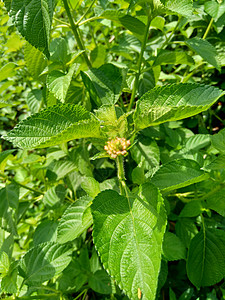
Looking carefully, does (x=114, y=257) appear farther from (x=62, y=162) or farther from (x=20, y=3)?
(x=62, y=162)

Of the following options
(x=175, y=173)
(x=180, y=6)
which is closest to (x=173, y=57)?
(x=180, y=6)

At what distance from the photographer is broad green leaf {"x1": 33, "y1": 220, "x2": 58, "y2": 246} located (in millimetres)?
1321

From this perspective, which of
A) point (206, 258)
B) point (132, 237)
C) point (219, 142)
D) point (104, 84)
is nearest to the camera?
point (132, 237)

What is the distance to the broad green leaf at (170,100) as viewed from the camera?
0.74 m

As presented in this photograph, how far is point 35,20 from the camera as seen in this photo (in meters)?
0.75

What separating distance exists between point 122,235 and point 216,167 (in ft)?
1.38

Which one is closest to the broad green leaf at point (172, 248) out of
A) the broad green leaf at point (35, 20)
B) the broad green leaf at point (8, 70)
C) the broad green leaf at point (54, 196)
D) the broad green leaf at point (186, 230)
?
the broad green leaf at point (186, 230)

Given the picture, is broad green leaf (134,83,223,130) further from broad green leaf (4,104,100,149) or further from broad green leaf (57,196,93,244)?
broad green leaf (57,196,93,244)

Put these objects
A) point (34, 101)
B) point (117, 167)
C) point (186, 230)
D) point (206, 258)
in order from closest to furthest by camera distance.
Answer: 1. point (117, 167)
2. point (206, 258)
3. point (186, 230)
4. point (34, 101)

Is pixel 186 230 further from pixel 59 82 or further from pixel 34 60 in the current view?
pixel 34 60

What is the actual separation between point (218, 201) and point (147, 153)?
39cm

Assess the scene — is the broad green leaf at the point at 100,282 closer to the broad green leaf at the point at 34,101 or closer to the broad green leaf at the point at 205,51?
the broad green leaf at the point at 34,101

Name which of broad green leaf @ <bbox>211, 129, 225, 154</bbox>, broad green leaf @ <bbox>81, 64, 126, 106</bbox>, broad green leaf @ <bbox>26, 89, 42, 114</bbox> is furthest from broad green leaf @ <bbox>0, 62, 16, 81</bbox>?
broad green leaf @ <bbox>211, 129, 225, 154</bbox>

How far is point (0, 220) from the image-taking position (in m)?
1.20
